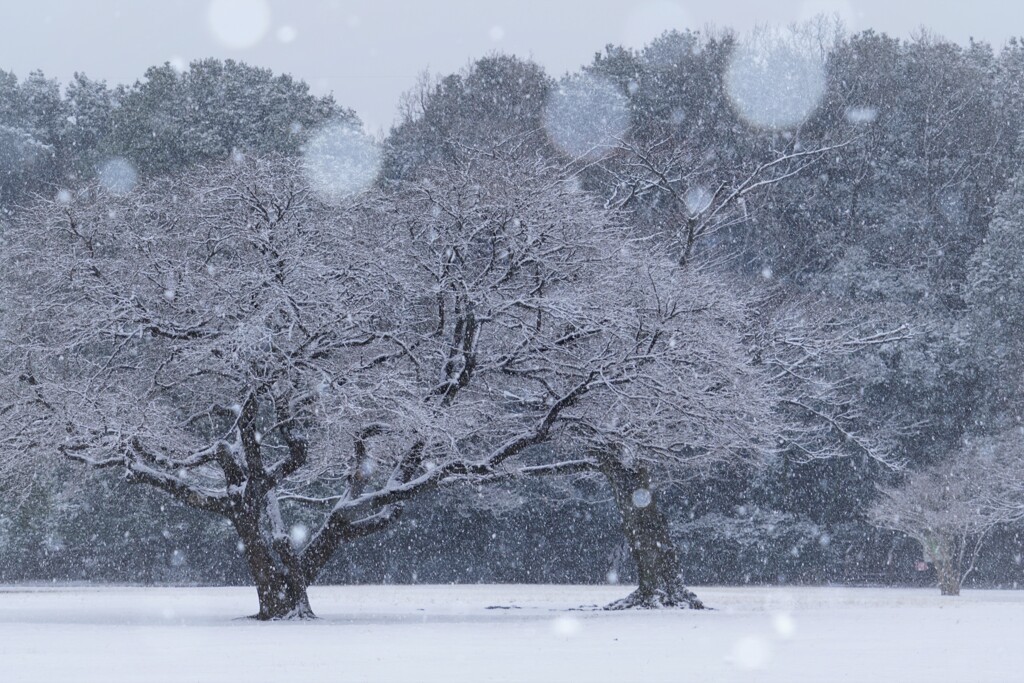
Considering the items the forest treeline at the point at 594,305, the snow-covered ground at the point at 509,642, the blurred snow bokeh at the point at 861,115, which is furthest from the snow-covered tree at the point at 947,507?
the blurred snow bokeh at the point at 861,115

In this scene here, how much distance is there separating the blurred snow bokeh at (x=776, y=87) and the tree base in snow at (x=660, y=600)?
1745cm

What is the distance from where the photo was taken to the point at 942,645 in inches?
559

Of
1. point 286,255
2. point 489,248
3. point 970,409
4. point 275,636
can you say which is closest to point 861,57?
point 970,409

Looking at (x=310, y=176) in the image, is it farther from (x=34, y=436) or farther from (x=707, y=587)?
(x=707, y=587)

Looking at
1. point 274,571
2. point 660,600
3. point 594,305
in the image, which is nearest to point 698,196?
point 660,600

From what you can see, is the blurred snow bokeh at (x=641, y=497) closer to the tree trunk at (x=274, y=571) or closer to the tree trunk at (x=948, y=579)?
the tree trunk at (x=274, y=571)

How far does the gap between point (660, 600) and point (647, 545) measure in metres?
0.92

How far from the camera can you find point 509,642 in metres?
14.4

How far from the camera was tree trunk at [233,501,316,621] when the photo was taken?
19.0 meters

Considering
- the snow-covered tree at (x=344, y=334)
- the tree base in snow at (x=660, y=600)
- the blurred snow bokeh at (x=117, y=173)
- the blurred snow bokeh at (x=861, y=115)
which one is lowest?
the tree base in snow at (x=660, y=600)

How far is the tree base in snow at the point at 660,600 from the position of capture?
2256 centimetres

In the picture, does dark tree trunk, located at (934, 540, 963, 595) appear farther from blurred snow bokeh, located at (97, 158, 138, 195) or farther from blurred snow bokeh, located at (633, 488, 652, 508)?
blurred snow bokeh, located at (97, 158, 138, 195)

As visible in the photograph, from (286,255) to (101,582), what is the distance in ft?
70.6

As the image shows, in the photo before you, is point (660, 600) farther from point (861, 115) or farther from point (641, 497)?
point (861, 115)
